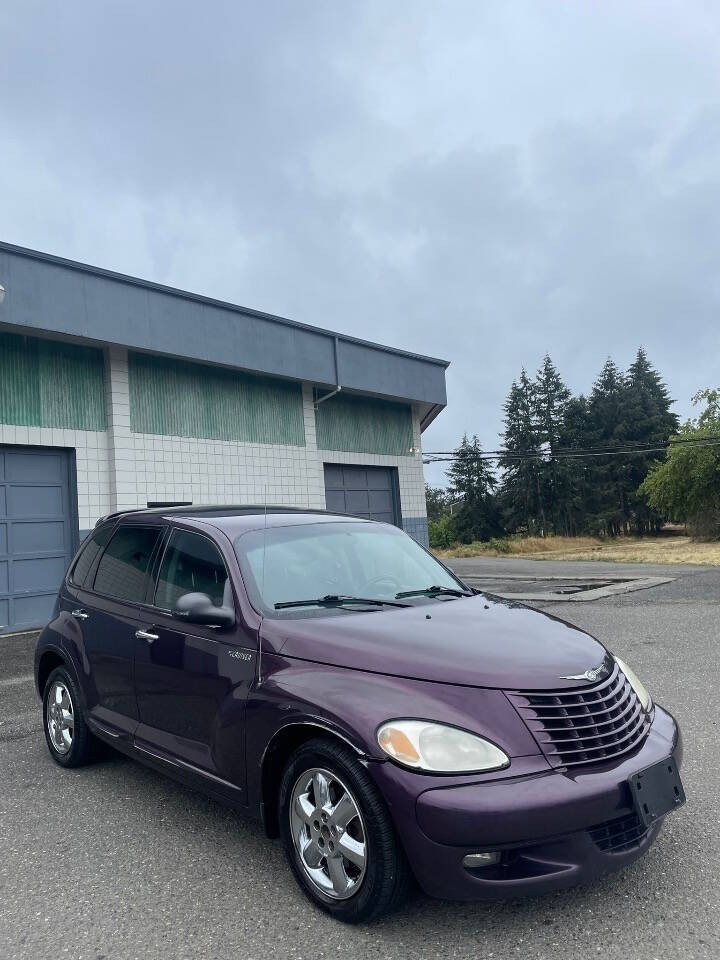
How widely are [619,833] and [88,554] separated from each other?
3937mm

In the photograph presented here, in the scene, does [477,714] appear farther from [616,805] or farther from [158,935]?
[158,935]

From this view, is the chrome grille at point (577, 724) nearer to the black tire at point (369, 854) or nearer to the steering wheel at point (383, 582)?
the black tire at point (369, 854)

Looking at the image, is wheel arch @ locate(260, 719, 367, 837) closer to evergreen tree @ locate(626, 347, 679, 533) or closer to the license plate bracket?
the license plate bracket

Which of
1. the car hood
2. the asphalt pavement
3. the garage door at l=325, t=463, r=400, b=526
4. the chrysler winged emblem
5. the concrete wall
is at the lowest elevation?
the asphalt pavement

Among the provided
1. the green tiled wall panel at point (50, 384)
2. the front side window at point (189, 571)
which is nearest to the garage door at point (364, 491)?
the green tiled wall panel at point (50, 384)

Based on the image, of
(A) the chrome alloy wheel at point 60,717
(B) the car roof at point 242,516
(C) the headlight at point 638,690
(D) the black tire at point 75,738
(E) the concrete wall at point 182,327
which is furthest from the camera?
(E) the concrete wall at point 182,327

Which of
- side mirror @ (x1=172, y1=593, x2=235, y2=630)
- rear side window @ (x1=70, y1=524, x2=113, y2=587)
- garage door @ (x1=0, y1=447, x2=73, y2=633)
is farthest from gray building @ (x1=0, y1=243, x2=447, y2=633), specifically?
side mirror @ (x1=172, y1=593, x2=235, y2=630)

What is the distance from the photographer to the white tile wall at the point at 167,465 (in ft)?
46.2

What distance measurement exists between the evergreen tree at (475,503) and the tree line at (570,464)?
106mm

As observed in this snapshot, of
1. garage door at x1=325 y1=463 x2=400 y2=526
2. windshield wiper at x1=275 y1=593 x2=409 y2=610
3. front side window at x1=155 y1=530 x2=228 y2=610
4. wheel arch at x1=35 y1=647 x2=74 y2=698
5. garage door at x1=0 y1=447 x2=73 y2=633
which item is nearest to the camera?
windshield wiper at x1=275 y1=593 x2=409 y2=610

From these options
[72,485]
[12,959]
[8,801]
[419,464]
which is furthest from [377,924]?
[419,464]

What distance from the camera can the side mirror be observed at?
3605 mm

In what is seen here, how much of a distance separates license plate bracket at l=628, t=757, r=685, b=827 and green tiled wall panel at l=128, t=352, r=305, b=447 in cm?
1306

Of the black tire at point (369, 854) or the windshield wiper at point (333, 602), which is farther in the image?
the windshield wiper at point (333, 602)
